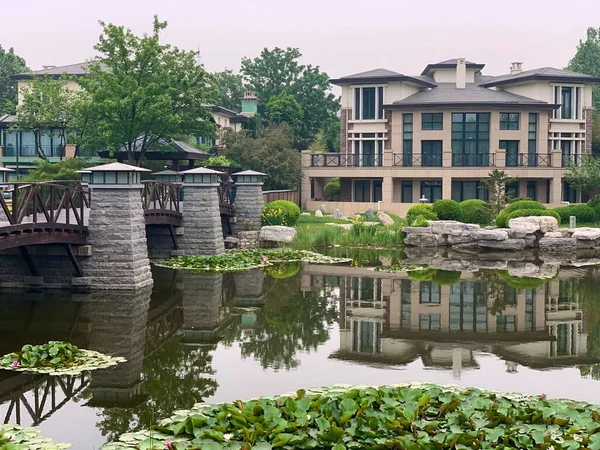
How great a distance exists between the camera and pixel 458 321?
2056 centimetres

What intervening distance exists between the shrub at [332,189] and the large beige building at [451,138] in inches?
13.9

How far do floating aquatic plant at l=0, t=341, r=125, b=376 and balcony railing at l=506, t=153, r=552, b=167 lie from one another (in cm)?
3915

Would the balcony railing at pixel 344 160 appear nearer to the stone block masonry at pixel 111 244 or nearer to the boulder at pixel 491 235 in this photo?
the boulder at pixel 491 235

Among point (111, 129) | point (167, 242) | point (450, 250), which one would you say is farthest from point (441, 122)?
point (167, 242)

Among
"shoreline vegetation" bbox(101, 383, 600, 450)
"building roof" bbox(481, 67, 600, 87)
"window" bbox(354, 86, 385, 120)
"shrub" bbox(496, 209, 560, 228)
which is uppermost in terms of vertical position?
"building roof" bbox(481, 67, 600, 87)

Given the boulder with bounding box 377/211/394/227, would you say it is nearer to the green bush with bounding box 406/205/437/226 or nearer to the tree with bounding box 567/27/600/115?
the green bush with bounding box 406/205/437/226

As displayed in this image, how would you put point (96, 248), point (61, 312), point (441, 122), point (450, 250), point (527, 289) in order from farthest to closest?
1. point (441, 122)
2. point (450, 250)
3. point (527, 289)
4. point (96, 248)
5. point (61, 312)

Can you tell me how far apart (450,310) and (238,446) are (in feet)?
40.6

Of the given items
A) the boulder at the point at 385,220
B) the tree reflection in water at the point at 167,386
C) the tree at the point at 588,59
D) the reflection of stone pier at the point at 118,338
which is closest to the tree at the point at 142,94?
the boulder at the point at 385,220

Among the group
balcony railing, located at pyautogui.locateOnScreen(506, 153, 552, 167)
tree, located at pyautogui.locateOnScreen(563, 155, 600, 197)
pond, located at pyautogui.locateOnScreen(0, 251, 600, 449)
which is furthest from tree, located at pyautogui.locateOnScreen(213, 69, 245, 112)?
pond, located at pyautogui.locateOnScreen(0, 251, 600, 449)

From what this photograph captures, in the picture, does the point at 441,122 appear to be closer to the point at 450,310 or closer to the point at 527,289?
the point at 527,289

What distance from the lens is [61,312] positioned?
20.2m

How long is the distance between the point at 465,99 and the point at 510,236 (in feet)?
54.6

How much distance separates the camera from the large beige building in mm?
49750
